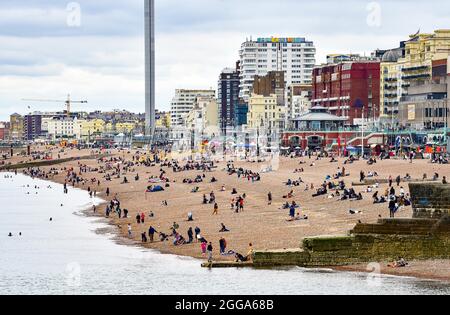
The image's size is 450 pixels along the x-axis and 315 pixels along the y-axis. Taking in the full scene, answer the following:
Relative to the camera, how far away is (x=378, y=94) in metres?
162

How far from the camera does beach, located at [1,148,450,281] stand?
5147 centimetres

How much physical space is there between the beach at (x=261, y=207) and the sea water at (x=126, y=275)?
72.9 inches

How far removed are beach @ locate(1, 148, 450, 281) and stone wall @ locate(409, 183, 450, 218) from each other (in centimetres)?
203

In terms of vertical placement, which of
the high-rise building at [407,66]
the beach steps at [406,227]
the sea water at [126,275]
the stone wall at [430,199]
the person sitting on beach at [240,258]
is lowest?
the sea water at [126,275]

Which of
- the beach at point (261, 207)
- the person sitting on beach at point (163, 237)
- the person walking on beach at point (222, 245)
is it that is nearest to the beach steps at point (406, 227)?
the beach at point (261, 207)

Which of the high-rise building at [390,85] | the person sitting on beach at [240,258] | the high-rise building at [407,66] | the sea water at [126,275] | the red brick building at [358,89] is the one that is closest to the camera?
the sea water at [126,275]

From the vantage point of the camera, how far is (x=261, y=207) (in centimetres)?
6700

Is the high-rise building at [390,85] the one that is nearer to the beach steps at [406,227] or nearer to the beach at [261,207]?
the beach at [261,207]

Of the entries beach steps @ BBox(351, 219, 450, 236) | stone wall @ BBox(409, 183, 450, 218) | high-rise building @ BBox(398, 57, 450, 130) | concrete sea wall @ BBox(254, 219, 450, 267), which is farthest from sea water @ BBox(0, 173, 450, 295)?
high-rise building @ BBox(398, 57, 450, 130)

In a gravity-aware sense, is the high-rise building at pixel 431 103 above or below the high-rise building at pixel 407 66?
below

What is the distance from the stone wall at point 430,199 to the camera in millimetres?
41375

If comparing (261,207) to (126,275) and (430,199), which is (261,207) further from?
(430,199)

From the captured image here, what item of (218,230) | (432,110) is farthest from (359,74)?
(218,230)
